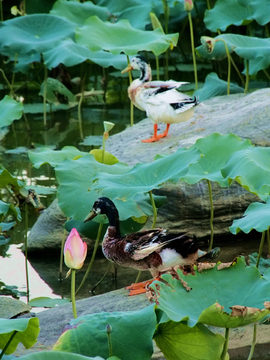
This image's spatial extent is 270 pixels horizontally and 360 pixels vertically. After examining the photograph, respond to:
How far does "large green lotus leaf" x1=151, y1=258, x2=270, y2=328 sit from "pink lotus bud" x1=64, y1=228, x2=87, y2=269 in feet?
0.99

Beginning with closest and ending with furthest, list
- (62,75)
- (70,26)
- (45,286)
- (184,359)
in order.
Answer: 1. (184,359)
2. (45,286)
3. (70,26)
4. (62,75)

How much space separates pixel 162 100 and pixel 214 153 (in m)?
1.07

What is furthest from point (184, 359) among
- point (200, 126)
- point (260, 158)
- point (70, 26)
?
point (70, 26)

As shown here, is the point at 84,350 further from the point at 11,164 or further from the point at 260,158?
the point at 11,164

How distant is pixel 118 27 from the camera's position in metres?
5.35

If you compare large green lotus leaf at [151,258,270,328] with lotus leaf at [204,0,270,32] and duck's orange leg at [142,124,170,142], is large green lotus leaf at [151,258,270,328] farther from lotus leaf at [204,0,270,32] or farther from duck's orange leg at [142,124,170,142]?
lotus leaf at [204,0,270,32]

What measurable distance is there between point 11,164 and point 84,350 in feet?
12.4

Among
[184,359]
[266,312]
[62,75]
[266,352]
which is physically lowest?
[62,75]

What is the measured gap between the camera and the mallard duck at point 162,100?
14.0 feet

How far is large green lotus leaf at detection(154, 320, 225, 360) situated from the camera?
227 cm

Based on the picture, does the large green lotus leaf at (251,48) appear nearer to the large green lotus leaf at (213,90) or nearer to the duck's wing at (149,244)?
the large green lotus leaf at (213,90)

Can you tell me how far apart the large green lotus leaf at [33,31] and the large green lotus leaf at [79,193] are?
3.32 m

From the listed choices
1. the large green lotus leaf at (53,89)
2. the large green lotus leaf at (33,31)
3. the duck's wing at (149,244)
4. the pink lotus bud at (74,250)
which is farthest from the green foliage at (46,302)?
the large green lotus leaf at (53,89)

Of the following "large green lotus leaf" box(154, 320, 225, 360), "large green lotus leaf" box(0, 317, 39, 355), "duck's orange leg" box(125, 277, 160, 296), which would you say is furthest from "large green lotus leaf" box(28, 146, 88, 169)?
"large green lotus leaf" box(154, 320, 225, 360)
